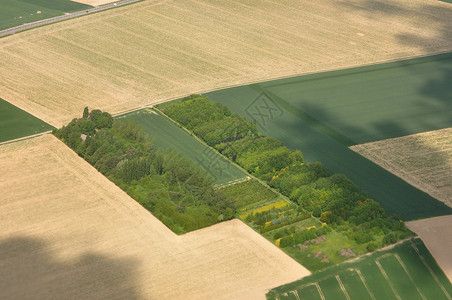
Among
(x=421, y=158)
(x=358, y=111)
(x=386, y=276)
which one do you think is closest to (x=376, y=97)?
(x=358, y=111)

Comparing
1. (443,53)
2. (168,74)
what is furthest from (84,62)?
(443,53)

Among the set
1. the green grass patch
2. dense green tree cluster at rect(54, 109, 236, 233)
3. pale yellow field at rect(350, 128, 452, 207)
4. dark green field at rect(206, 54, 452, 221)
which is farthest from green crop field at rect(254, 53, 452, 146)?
dense green tree cluster at rect(54, 109, 236, 233)

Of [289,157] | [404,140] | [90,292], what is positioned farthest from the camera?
[404,140]

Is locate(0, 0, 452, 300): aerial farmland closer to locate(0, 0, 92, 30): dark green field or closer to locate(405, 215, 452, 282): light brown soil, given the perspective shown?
locate(405, 215, 452, 282): light brown soil

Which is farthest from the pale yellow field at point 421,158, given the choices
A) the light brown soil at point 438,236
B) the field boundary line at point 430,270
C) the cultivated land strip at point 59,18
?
the cultivated land strip at point 59,18

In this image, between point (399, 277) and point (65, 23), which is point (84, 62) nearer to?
point (65, 23)

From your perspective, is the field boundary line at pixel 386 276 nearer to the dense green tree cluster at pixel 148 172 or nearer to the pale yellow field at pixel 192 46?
the dense green tree cluster at pixel 148 172
